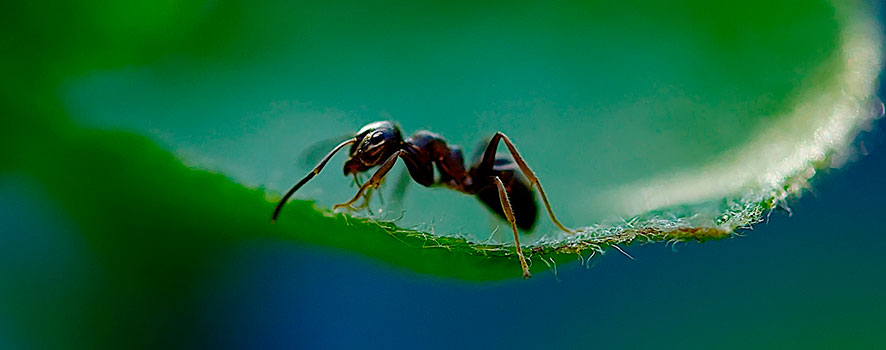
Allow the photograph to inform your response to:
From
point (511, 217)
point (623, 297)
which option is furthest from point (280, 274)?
point (511, 217)

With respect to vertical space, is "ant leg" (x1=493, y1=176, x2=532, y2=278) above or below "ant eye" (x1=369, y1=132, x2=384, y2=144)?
below

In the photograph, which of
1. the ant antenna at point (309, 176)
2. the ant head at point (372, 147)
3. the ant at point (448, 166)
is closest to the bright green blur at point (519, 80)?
the ant antenna at point (309, 176)

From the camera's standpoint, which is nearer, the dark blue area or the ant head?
the dark blue area

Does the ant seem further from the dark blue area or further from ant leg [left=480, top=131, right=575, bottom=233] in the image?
the dark blue area

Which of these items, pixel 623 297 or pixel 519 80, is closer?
pixel 623 297

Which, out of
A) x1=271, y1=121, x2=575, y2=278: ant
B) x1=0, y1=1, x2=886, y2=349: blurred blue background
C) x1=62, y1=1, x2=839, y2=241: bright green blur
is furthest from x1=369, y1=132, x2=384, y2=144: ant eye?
x1=0, y1=1, x2=886, y2=349: blurred blue background

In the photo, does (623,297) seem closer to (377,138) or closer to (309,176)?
(309,176)

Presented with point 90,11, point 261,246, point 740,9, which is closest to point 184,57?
point 90,11
